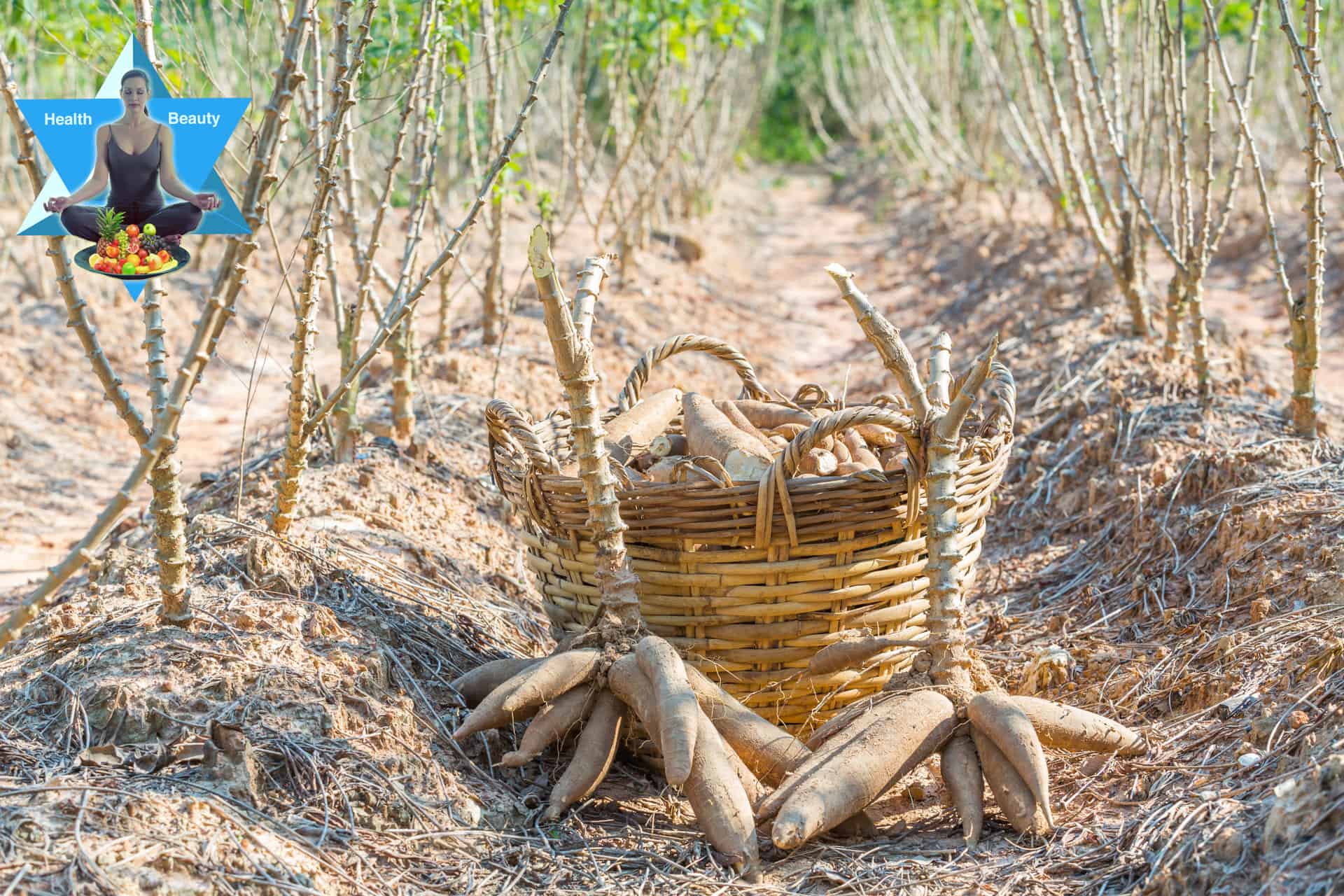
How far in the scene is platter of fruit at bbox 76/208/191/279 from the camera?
225 cm

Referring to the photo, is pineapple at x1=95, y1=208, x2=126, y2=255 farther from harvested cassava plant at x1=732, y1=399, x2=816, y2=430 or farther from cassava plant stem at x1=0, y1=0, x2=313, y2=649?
harvested cassava plant at x1=732, y1=399, x2=816, y2=430

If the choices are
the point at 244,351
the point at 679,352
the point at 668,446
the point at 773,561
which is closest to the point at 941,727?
the point at 773,561

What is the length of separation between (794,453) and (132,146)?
1.47 m

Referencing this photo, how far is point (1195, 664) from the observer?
95.4 inches

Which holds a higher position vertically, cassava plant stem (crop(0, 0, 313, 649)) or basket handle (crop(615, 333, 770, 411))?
cassava plant stem (crop(0, 0, 313, 649))

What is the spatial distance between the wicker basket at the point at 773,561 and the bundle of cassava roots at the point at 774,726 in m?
0.06

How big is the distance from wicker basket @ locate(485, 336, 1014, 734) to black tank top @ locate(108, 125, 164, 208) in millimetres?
834

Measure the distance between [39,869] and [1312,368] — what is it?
3.37 metres

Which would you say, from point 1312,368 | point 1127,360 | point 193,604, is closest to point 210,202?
point 193,604

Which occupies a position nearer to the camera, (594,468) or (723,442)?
(594,468)

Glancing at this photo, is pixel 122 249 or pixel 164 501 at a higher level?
pixel 122 249

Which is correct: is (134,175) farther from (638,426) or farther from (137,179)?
(638,426)

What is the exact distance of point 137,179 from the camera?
2.29 m

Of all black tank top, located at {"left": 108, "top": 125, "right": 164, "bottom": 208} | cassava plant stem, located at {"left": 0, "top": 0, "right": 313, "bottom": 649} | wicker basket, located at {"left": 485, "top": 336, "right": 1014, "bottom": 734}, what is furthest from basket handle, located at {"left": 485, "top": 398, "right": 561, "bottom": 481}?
black tank top, located at {"left": 108, "top": 125, "right": 164, "bottom": 208}
